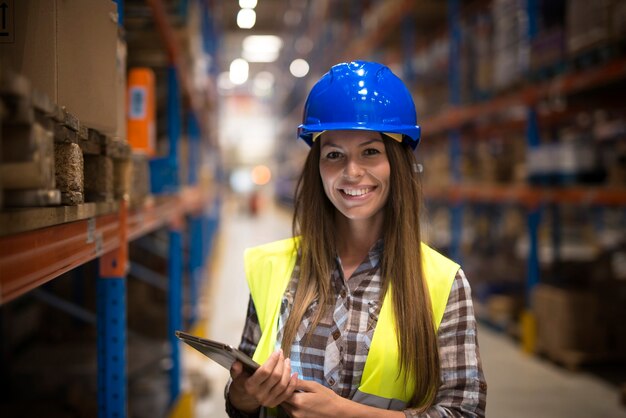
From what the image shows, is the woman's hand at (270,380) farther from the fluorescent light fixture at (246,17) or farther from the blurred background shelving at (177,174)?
the fluorescent light fixture at (246,17)

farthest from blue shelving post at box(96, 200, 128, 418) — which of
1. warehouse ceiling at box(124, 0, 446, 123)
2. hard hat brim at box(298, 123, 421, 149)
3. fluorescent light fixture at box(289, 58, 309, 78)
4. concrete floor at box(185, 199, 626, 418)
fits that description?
fluorescent light fixture at box(289, 58, 309, 78)

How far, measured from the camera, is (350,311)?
5.41 ft

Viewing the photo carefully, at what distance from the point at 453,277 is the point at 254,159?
3048cm

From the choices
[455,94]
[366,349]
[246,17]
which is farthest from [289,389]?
[455,94]

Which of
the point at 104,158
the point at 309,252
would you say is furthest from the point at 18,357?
the point at 309,252

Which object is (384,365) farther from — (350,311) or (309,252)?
(309,252)

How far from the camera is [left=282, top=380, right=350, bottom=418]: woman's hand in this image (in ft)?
4.88

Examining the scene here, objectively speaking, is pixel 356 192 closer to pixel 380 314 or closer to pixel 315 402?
pixel 380 314

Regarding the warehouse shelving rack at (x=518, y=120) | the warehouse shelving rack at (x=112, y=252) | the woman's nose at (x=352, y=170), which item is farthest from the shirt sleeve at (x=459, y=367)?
the warehouse shelving rack at (x=518, y=120)

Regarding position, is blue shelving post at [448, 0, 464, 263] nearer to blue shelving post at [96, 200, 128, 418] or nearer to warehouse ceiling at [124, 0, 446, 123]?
warehouse ceiling at [124, 0, 446, 123]

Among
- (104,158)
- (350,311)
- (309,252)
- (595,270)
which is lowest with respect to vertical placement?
(595,270)

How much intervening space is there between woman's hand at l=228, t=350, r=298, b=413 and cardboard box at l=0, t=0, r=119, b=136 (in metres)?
0.85

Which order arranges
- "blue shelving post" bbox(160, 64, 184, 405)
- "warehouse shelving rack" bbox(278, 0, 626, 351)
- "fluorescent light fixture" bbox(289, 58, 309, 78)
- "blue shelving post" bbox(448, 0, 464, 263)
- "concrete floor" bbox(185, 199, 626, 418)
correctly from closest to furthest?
"blue shelving post" bbox(160, 64, 184, 405)
"concrete floor" bbox(185, 199, 626, 418)
"warehouse shelving rack" bbox(278, 0, 626, 351)
"blue shelving post" bbox(448, 0, 464, 263)
"fluorescent light fixture" bbox(289, 58, 309, 78)

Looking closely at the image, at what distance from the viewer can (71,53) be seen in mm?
1588
